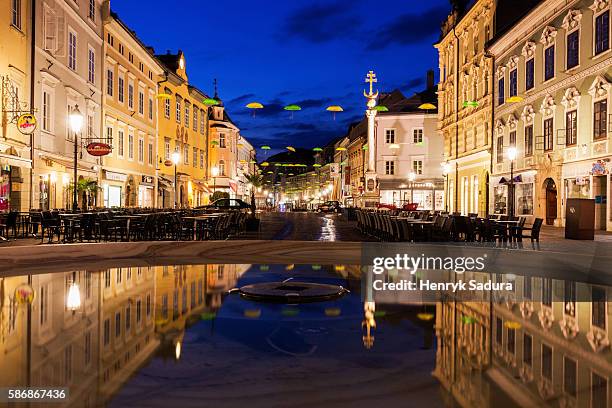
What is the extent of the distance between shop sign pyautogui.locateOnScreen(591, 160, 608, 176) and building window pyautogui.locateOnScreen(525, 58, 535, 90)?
9807mm

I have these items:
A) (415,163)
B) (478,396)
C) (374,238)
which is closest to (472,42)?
(415,163)

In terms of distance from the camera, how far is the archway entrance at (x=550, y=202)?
32.7 metres

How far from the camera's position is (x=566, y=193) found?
30.0 m

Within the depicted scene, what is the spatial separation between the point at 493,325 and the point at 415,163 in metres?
57.6

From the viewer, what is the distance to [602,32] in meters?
26.1

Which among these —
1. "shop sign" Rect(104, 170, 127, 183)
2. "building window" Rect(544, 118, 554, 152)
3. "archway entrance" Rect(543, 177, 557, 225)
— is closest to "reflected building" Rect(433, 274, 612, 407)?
"building window" Rect(544, 118, 554, 152)

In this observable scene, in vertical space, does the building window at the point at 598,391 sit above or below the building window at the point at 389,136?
below

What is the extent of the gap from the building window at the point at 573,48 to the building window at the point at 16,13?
80.9ft

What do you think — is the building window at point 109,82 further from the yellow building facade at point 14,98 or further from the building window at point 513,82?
the building window at point 513,82

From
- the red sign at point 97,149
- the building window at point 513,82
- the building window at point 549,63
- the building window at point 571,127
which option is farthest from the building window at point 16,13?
the building window at point 513,82

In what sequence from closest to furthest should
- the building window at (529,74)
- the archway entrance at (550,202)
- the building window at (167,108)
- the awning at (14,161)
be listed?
the awning at (14,161)
the archway entrance at (550,202)
the building window at (529,74)
the building window at (167,108)

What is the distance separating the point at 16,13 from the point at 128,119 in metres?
15.8

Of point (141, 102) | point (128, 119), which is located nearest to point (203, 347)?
point (128, 119)

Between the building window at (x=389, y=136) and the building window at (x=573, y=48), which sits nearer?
the building window at (x=573, y=48)
